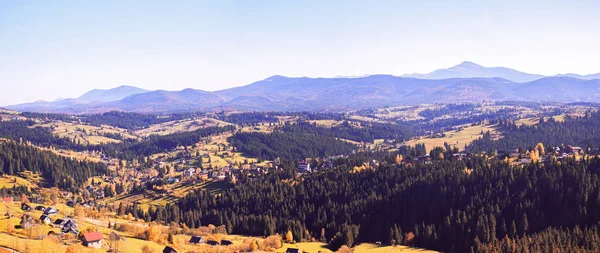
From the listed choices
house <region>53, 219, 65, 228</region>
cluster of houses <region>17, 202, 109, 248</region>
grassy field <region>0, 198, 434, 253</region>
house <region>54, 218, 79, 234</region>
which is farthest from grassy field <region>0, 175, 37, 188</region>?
house <region>54, 218, 79, 234</region>

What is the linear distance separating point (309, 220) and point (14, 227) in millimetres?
64229

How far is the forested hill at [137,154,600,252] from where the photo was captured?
95.9 m

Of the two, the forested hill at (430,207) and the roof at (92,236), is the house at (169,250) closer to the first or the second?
the roof at (92,236)

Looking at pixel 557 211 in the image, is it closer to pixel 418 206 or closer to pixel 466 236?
pixel 466 236

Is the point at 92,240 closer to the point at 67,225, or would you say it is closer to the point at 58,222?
the point at 67,225

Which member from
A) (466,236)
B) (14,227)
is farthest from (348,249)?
(14,227)

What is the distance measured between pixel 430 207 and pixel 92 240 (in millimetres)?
71925

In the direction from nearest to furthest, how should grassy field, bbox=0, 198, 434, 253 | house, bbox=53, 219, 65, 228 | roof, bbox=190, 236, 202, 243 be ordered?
grassy field, bbox=0, 198, 434, 253 < house, bbox=53, 219, 65, 228 < roof, bbox=190, 236, 202, 243

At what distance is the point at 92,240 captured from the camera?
84.2 metres

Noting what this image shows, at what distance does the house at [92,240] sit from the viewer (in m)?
83.4

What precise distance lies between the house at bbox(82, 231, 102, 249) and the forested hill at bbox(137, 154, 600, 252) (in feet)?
136

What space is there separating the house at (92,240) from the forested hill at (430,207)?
41308 millimetres

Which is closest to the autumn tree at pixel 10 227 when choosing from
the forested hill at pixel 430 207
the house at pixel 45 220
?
the house at pixel 45 220

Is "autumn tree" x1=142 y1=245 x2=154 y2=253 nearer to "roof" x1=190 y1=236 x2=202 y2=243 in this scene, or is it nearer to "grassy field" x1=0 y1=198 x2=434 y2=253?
"grassy field" x1=0 y1=198 x2=434 y2=253
